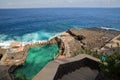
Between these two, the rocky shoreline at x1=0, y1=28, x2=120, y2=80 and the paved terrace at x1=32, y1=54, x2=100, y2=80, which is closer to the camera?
the paved terrace at x1=32, y1=54, x2=100, y2=80

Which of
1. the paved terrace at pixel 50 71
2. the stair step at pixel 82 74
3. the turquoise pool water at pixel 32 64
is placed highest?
the paved terrace at pixel 50 71

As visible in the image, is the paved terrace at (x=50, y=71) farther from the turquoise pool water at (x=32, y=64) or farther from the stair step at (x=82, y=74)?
the turquoise pool water at (x=32, y=64)

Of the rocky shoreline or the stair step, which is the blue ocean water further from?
the stair step

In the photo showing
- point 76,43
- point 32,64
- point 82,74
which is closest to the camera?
point 82,74

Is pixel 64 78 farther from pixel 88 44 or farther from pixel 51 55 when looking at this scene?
pixel 88 44

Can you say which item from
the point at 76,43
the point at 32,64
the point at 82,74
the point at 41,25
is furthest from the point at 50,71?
the point at 41,25

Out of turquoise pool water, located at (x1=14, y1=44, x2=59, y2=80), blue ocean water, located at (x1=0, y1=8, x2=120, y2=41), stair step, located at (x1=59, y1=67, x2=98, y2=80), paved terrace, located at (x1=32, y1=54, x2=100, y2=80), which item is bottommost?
blue ocean water, located at (x1=0, y1=8, x2=120, y2=41)

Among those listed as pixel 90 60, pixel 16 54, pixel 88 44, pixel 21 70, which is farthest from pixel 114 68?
pixel 88 44

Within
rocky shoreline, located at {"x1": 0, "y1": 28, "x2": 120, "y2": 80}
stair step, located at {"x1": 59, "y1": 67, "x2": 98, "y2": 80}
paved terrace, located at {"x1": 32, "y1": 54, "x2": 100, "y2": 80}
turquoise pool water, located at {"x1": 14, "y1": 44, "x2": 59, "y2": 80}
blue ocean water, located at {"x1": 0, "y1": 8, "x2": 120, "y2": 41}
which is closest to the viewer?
paved terrace, located at {"x1": 32, "y1": 54, "x2": 100, "y2": 80}

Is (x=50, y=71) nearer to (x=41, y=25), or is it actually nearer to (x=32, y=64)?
(x=32, y=64)

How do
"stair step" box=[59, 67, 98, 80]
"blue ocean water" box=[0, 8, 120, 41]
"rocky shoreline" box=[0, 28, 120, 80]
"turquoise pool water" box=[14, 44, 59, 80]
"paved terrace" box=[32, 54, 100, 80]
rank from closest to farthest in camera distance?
"paved terrace" box=[32, 54, 100, 80], "stair step" box=[59, 67, 98, 80], "turquoise pool water" box=[14, 44, 59, 80], "rocky shoreline" box=[0, 28, 120, 80], "blue ocean water" box=[0, 8, 120, 41]

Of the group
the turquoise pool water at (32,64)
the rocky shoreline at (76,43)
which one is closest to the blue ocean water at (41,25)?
the rocky shoreline at (76,43)

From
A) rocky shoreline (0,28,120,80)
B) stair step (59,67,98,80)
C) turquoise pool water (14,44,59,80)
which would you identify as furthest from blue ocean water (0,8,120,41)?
stair step (59,67,98,80)
